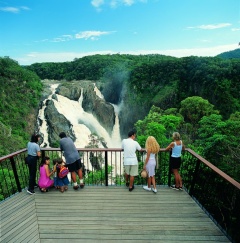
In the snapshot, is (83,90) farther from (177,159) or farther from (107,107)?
(177,159)

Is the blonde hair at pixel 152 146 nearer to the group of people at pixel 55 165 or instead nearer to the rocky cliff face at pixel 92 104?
the group of people at pixel 55 165

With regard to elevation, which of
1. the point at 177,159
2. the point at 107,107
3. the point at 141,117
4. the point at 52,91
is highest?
the point at 177,159

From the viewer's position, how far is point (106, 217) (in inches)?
181

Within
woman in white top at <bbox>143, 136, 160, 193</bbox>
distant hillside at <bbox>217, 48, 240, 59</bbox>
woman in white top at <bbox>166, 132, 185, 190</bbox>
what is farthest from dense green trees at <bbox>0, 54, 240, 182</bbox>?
distant hillside at <bbox>217, 48, 240, 59</bbox>

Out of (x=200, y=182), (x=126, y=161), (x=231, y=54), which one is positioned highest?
(x=231, y=54)

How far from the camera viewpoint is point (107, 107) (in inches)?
1451

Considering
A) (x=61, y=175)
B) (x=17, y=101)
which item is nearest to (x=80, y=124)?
(x=17, y=101)

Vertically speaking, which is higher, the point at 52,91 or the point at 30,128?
the point at 52,91

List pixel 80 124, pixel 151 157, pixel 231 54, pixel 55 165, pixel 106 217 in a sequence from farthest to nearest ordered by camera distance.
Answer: pixel 231 54 → pixel 80 124 → pixel 55 165 → pixel 151 157 → pixel 106 217

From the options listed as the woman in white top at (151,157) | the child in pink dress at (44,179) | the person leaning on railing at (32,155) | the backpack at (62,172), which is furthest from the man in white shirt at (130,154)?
the person leaning on railing at (32,155)

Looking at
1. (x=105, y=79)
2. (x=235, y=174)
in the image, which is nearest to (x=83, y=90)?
(x=105, y=79)

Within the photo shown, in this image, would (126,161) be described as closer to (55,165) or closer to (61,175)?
(61,175)

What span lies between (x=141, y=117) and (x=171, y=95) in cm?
707

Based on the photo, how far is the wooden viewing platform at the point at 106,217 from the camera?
3.99 metres
